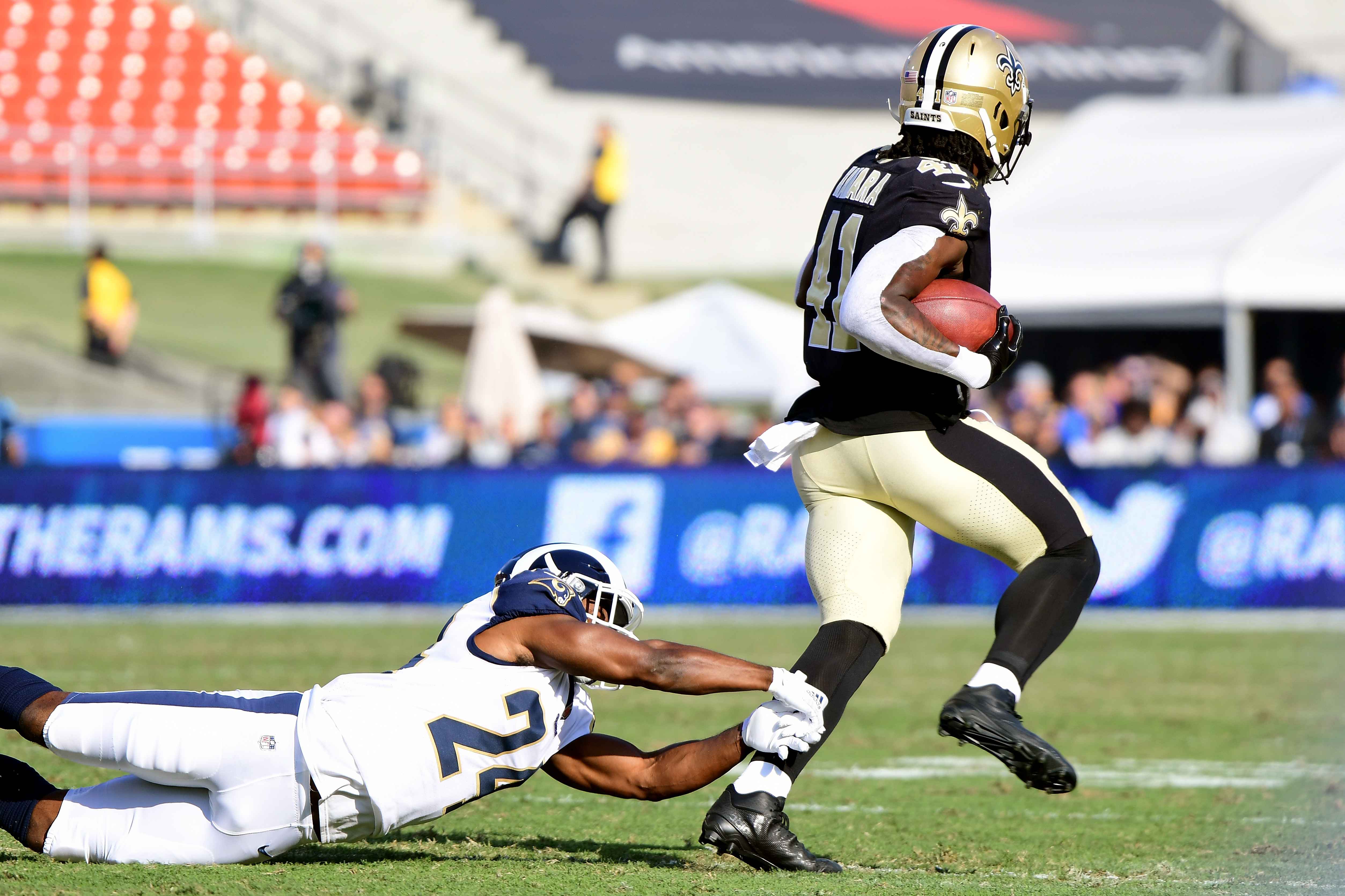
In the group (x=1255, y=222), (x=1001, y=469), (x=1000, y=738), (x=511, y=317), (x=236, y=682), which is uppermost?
(x=1255, y=222)

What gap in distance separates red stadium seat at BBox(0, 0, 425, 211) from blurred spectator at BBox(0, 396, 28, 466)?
355 inches

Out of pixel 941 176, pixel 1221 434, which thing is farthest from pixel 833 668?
pixel 1221 434

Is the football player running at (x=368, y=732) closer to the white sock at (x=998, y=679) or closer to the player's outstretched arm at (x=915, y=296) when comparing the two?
the white sock at (x=998, y=679)

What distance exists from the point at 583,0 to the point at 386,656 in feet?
72.7

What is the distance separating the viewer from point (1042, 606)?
441cm

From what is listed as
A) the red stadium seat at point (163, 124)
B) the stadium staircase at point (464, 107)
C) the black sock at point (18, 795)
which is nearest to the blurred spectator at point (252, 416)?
the red stadium seat at point (163, 124)

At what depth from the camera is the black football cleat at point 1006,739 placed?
4113 millimetres

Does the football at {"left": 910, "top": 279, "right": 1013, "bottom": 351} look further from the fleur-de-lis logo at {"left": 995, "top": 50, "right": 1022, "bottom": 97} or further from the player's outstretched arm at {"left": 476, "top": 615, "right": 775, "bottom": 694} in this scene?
the player's outstretched arm at {"left": 476, "top": 615, "right": 775, "bottom": 694}

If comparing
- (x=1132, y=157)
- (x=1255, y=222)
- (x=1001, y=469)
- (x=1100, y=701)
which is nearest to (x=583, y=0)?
(x=1132, y=157)

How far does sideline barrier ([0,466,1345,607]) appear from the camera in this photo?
1246 cm

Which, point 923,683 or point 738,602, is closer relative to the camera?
point 923,683

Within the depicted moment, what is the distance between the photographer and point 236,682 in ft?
27.9

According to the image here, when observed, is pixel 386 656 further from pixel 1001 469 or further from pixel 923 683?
pixel 1001 469

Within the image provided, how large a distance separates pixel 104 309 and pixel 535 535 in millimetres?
8274
